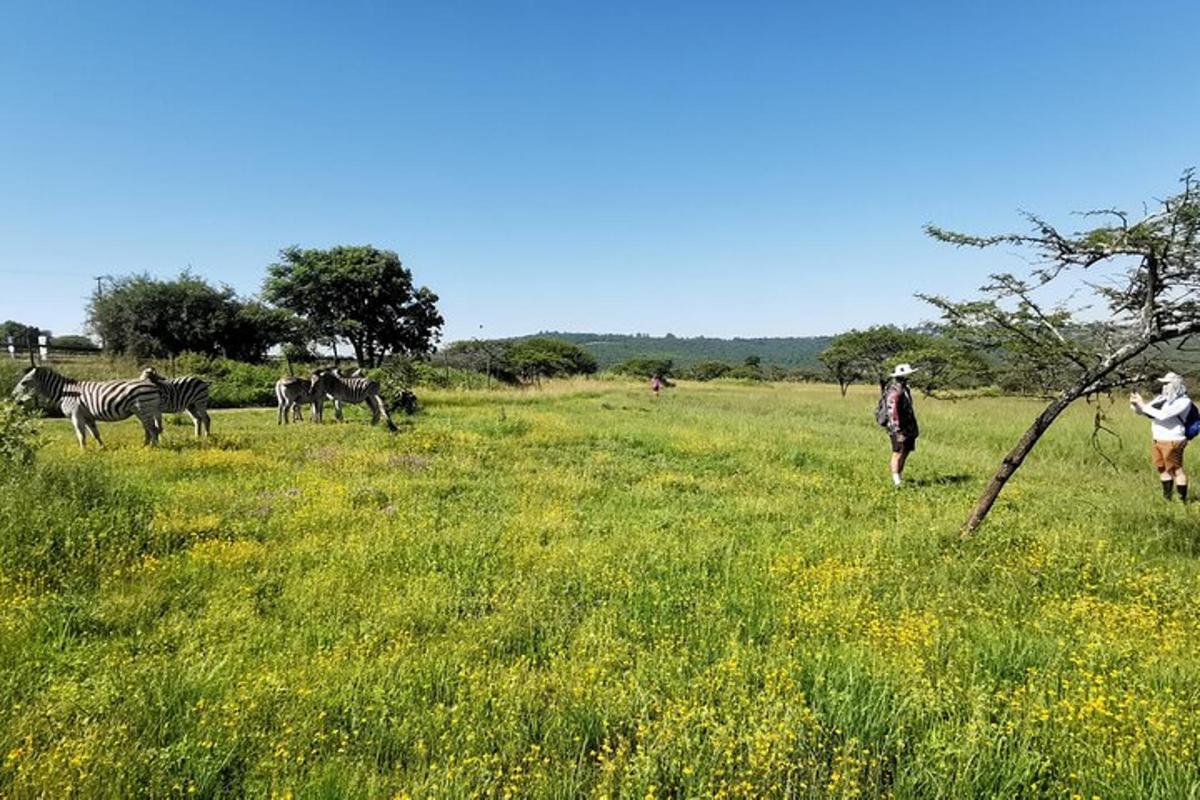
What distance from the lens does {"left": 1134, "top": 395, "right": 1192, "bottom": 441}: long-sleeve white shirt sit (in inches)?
373

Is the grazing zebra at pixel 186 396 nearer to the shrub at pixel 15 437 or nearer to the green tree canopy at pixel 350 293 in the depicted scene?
the shrub at pixel 15 437

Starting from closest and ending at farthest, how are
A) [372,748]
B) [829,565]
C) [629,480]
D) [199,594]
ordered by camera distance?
[372,748] < [199,594] < [829,565] < [629,480]

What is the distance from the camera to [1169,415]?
376 inches

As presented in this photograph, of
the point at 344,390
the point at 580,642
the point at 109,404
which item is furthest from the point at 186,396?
the point at 580,642

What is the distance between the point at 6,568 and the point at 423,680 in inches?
166

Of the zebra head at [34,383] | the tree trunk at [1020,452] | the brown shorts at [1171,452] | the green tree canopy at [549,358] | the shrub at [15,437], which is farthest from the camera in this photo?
the green tree canopy at [549,358]

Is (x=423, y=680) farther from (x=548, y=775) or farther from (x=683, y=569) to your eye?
(x=683, y=569)

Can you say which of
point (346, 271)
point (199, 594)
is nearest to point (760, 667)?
point (199, 594)

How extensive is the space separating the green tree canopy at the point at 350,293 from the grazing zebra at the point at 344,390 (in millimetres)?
26023

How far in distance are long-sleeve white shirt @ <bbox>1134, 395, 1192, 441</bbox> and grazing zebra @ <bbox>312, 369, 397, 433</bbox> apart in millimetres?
18004

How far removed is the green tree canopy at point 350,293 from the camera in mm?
44375

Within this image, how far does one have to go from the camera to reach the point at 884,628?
470 centimetres

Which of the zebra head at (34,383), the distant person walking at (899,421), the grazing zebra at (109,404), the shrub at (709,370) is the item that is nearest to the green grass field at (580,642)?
the distant person walking at (899,421)

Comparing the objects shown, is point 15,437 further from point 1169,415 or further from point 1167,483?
point 1167,483
